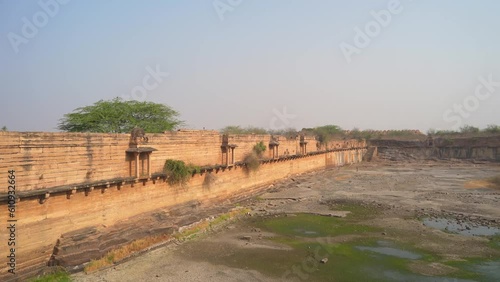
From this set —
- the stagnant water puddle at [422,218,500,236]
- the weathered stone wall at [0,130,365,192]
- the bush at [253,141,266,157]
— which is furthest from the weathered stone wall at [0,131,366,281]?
the stagnant water puddle at [422,218,500,236]

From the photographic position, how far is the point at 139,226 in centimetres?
1431

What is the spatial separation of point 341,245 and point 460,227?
20.5 feet

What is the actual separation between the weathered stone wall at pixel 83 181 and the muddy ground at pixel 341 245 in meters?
Result: 1.74

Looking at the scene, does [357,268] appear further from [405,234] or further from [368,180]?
[368,180]

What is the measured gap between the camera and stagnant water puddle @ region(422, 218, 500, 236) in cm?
1523

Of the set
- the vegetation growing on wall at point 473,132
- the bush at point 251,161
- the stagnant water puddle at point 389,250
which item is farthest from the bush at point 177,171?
the vegetation growing on wall at point 473,132

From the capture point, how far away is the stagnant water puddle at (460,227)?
15227 millimetres

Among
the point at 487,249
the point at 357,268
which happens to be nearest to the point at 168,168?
the point at 357,268

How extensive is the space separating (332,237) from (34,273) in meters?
10.4

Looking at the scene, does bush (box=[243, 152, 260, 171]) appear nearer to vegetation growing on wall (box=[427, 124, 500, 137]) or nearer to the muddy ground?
the muddy ground

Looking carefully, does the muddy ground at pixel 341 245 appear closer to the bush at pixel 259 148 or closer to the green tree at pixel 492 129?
the bush at pixel 259 148

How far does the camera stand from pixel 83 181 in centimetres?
1223

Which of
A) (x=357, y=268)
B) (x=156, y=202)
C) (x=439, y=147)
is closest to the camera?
(x=357, y=268)

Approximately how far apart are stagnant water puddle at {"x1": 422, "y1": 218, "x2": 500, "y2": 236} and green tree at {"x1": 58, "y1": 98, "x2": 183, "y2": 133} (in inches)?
705
